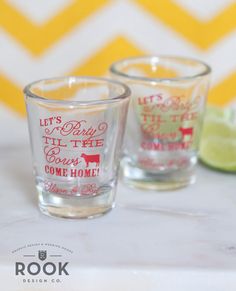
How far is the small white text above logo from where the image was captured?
80 cm

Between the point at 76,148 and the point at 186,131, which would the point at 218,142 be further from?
the point at 76,148

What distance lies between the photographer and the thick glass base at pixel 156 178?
3.33 ft

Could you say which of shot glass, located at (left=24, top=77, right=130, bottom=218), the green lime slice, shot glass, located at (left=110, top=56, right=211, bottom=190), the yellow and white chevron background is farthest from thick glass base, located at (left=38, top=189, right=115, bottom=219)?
the yellow and white chevron background

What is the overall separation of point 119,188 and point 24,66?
0.91 feet

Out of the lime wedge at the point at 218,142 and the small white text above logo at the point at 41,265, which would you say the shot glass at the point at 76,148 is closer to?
the small white text above logo at the point at 41,265

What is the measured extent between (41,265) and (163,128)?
27cm

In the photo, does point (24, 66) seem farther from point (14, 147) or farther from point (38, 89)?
point (38, 89)

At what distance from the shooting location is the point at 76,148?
88cm

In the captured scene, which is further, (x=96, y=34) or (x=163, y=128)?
(x=96, y=34)

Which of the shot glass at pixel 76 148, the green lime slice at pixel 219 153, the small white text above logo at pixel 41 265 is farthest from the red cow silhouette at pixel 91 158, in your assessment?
the green lime slice at pixel 219 153

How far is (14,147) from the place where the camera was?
1.17 m

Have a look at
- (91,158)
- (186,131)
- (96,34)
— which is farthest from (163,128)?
(96,34)

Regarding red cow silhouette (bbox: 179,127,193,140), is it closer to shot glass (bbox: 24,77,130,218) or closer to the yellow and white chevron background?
shot glass (bbox: 24,77,130,218)

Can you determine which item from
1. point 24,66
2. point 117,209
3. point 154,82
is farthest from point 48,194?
point 24,66
